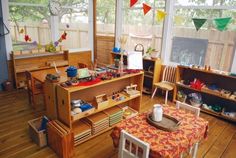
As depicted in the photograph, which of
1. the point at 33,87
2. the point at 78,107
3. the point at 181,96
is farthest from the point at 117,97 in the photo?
the point at 181,96

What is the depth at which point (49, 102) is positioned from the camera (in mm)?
2648

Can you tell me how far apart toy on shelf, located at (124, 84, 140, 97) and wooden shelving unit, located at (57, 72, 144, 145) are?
0.05 metres

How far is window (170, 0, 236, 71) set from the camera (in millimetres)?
3564

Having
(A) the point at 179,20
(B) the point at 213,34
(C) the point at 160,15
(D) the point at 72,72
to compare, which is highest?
(C) the point at 160,15

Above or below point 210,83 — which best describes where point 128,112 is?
below

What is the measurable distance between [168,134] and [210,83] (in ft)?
8.30

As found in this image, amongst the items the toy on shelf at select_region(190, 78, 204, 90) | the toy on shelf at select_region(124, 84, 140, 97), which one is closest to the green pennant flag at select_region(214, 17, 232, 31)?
the toy on shelf at select_region(190, 78, 204, 90)

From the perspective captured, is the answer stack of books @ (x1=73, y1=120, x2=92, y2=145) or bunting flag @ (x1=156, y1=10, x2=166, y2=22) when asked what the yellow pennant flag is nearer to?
bunting flag @ (x1=156, y1=10, x2=166, y2=22)

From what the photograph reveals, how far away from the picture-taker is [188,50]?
13.7 feet

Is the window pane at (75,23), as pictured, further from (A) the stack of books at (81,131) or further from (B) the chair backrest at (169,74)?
(A) the stack of books at (81,131)

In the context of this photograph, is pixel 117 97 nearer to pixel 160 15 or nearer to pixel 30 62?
pixel 160 15

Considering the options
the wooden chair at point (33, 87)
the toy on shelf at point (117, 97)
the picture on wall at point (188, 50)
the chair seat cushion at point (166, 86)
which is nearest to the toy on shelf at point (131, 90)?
the toy on shelf at point (117, 97)

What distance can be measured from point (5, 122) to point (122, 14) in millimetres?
3789

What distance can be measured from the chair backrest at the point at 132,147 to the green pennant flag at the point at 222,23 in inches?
114
